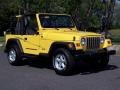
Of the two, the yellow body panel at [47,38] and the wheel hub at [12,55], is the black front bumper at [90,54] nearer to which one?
the yellow body panel at [47,38]

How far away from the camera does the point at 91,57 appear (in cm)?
1177

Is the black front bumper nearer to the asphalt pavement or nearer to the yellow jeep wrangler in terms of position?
the yellow jeep wrangler

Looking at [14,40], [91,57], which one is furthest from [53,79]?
[14,40]

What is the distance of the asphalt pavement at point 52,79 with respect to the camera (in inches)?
394

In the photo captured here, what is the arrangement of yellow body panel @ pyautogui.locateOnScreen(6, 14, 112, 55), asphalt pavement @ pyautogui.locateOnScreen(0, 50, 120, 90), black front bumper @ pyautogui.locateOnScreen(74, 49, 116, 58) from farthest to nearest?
yellow body panel @ pyautogui.locateOnScreen(6, 14, 112, 55)
black front bumper @ pyautogui.locateOnScreen(74, 49, 116, 58)
asphalt pavement @ pyautogui.locateOnScreen(0, 50, 120, 90)

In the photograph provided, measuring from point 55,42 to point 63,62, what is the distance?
669 mm

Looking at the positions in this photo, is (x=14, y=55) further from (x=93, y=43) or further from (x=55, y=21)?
(x=93, y=43)

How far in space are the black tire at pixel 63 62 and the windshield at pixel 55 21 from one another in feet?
5.29

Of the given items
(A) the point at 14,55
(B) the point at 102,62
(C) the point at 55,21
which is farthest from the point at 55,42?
(A) the point at 14,55

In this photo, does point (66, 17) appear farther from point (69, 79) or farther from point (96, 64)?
point (69, 79)

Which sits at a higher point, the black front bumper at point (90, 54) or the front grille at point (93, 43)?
the front grille at point (93, 43)

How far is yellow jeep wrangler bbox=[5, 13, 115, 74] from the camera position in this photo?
38.1 feet

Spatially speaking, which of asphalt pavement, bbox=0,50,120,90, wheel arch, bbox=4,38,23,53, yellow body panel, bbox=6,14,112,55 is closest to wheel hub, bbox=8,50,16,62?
wheel arch, bbox=4,38,23,53

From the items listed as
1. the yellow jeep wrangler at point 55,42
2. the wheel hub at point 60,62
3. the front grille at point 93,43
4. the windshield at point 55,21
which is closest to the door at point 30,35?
the yellow jeep wrangler at point 55,42
